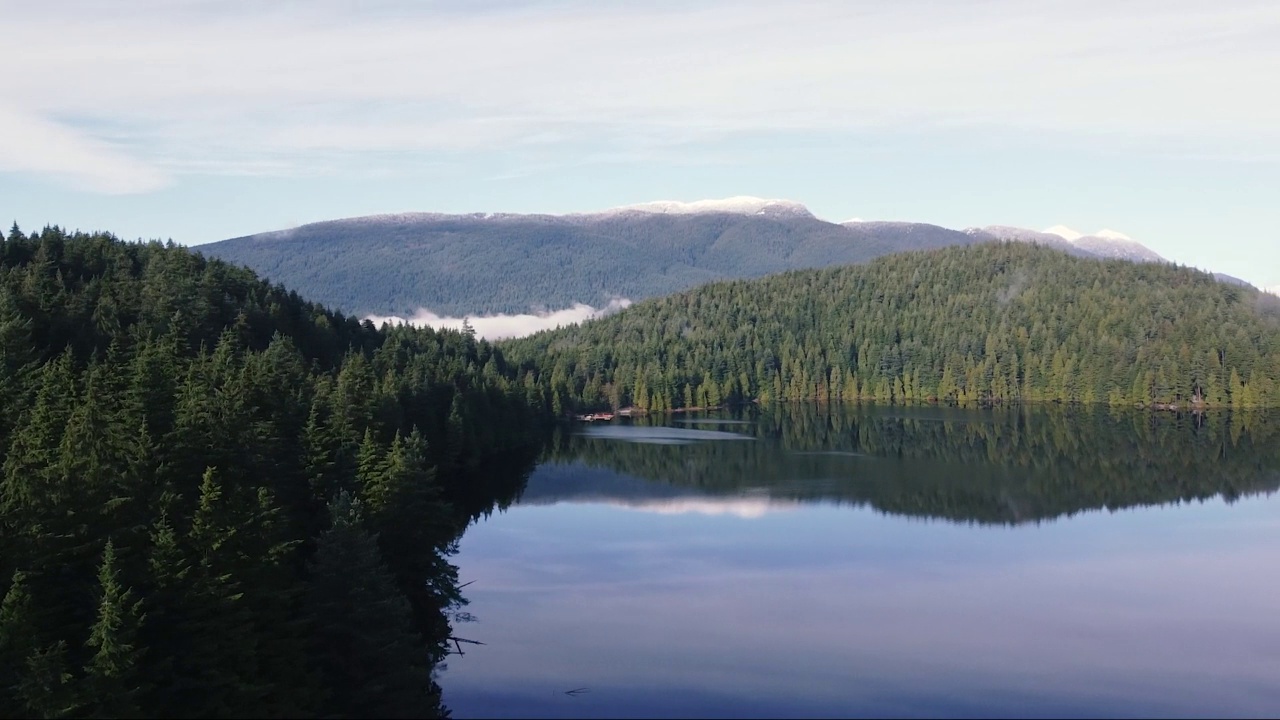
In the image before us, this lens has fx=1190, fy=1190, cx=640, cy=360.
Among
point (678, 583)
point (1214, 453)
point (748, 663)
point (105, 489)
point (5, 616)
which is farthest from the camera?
point (1214, 453)

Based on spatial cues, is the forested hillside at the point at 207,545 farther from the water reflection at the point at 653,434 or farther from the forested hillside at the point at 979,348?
the forested hillside at the point at 979,348

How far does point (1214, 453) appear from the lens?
93250 millimetres

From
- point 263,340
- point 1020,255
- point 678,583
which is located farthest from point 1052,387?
point 678,583

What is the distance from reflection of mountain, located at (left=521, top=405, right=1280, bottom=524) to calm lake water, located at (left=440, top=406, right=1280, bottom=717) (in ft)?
1.44

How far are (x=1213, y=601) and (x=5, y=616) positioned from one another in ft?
136

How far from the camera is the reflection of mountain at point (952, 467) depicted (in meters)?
71.8

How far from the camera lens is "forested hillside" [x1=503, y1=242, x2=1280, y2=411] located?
146m

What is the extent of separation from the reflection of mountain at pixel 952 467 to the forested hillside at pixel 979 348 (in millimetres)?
24589

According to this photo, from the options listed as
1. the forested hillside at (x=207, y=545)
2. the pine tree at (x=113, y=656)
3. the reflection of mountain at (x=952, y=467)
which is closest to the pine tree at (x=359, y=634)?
the forested hillside at (x=207, y=545)

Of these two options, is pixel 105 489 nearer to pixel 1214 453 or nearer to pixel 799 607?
pixel 799 607

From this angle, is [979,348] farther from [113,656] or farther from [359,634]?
[113,656]

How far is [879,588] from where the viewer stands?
1900 inches

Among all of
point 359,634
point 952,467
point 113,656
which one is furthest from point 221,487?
point 952,467

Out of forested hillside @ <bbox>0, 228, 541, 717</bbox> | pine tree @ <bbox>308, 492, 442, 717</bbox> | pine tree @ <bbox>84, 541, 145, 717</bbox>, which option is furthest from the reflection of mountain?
pine tree @ <bbox>84, 541, 145, 717</bbox>
